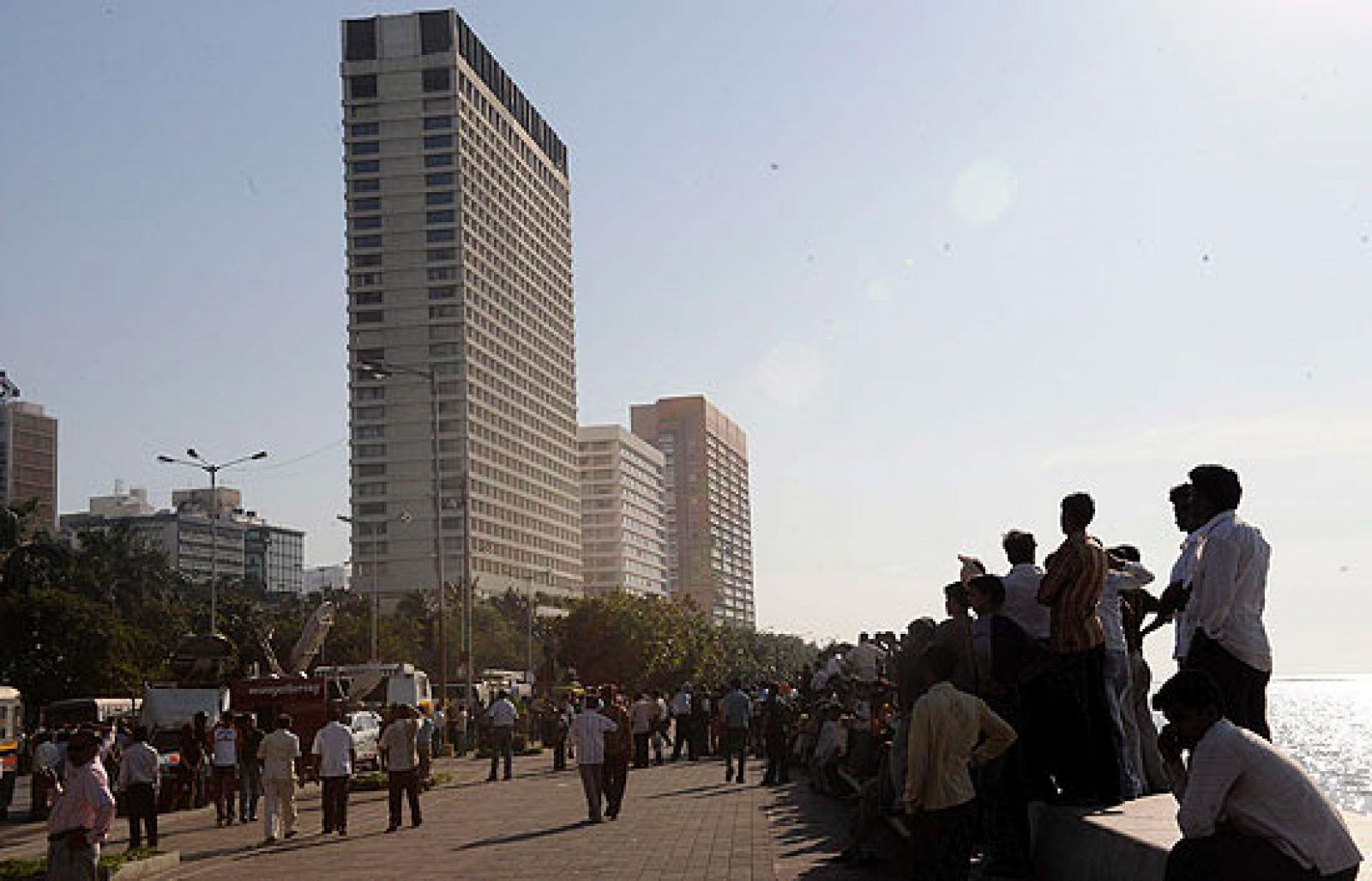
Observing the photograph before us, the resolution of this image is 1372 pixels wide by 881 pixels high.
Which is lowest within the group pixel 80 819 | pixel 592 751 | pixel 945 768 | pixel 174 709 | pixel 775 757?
pixel 775 757

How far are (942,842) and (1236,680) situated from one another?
180 cm

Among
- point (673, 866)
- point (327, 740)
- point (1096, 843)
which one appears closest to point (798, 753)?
point (327, 740)

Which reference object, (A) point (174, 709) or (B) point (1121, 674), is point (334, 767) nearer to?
(A) point (174, 709)

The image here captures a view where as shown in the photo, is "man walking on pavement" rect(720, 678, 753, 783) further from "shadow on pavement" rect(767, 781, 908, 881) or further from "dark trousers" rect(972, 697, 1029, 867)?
"dark trousers" rect(972, 697, 1029, 867)

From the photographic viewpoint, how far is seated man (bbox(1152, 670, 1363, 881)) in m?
5.38

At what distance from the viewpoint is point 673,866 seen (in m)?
14.1

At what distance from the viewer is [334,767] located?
1978 centimetres

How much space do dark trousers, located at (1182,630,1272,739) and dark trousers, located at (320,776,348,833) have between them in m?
14.5

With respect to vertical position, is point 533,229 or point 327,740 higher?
point 533,229

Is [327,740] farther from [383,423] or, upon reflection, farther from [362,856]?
[383,423]

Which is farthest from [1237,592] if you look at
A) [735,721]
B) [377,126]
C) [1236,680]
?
[377,126]

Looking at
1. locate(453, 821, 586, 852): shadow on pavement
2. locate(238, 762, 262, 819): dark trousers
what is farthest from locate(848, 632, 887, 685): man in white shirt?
locate(238, 762, 262, 819): dark trousers

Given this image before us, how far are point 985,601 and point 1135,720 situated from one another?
61.9 inches

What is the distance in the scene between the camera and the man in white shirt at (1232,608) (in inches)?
301
